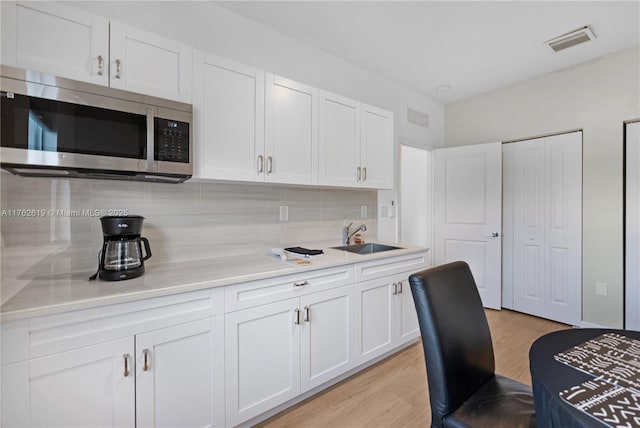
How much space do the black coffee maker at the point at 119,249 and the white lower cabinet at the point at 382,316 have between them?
1389 millimetres

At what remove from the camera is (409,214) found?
182 inches

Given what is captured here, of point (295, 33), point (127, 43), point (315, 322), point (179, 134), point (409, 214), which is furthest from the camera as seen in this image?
point (409, 214)

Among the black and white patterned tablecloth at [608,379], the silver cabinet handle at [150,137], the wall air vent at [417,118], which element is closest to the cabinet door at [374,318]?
the black and white patterned tablecloth at [608,379]

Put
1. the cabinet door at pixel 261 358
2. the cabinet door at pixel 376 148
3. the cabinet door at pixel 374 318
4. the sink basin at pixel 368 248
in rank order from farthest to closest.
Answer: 1. the sink basin at pixel 368 248
2. the cabinet door at pixel 376 148
3. the cabinet door at pixel 374 318
4. the cabinet door at pixel 261 358

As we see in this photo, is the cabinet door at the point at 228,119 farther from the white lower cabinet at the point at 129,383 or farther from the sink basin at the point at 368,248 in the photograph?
the sink basin at the point at 368,248

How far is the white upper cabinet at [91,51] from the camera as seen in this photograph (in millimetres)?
1226

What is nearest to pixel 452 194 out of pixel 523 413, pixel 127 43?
pixel 523 413

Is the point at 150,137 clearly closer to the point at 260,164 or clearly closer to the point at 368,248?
the point at 260,164

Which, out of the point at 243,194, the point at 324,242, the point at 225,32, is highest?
the point at 225,32

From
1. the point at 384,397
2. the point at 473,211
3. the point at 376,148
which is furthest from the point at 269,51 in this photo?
the point at 473,211

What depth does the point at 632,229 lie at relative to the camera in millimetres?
2650

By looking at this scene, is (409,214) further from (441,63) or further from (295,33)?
(295,33)

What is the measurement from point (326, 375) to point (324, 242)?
3.74 feet

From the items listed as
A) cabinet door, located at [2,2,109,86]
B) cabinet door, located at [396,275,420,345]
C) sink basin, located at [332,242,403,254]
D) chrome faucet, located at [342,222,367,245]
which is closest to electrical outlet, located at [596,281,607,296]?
cabinet door, located at [396,275,420,345]
